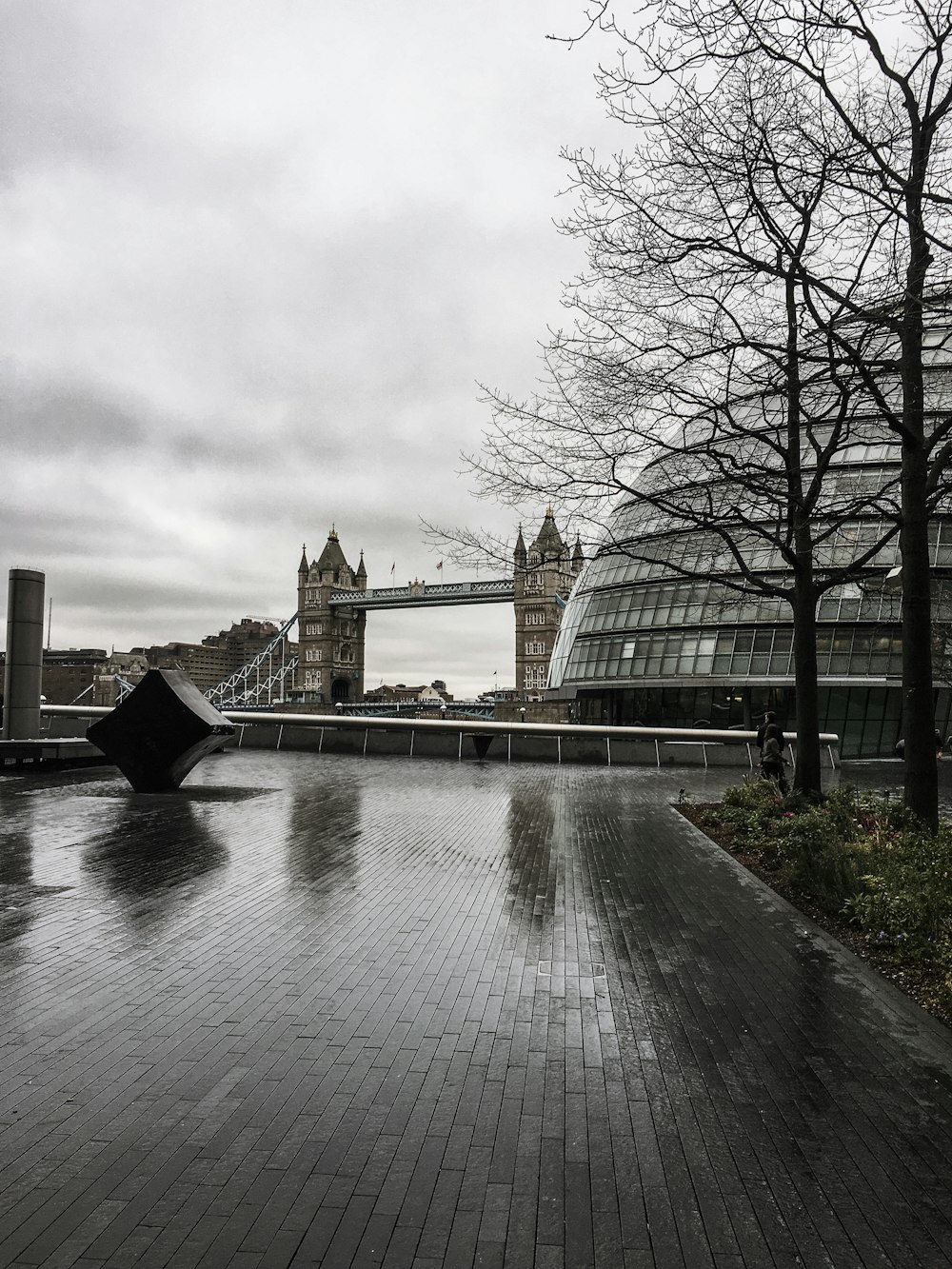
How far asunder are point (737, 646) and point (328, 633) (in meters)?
154

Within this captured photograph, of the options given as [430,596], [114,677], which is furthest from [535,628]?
[114,677]

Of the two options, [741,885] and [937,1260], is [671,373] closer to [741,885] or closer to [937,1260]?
[741,885]

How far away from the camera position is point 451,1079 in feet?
17.0

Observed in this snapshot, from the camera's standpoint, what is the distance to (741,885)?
10.6 meters

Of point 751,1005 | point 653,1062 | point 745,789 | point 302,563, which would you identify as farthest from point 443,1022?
point 302,563

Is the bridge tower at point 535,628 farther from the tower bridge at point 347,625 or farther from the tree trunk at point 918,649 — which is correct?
the tree trunk at point 918,649

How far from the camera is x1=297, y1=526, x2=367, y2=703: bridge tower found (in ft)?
611

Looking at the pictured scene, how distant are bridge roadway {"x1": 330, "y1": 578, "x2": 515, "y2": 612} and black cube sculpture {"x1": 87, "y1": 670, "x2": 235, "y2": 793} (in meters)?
145

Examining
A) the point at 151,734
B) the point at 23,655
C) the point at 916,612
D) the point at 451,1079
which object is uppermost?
the point at 916,612

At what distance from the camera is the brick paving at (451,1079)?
12.3ft

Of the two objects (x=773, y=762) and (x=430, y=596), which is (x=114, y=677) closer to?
(x=430, y=596)

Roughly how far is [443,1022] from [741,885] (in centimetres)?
573

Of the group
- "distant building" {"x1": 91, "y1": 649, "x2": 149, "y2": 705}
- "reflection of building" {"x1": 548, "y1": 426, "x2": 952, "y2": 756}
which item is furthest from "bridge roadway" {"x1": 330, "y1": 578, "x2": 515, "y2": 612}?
"reflection of building" {"x1": 548, "y1": 426, "x2": 952, "y2": 756}

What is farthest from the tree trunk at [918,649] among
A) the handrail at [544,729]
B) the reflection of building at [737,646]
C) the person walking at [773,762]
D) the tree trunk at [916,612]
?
the reflection of building at [737,646]
